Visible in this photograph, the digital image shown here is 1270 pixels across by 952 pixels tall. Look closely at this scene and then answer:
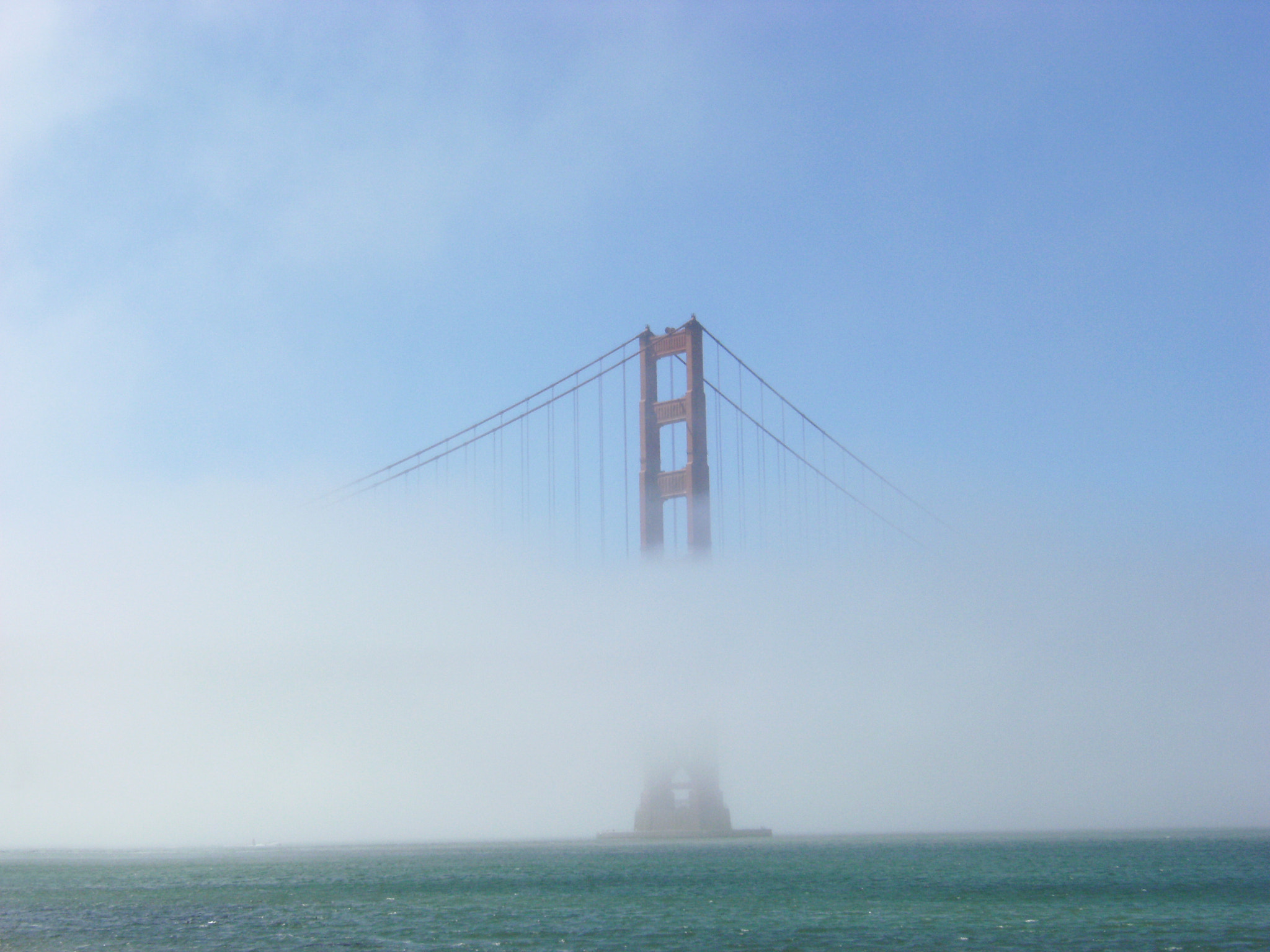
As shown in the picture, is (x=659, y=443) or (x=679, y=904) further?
(x=659, y=443)

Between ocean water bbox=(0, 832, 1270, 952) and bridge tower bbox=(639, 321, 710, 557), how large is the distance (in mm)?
17663

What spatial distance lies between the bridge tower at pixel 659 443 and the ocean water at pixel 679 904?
1766 cm

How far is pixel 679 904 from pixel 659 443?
38.5 metres

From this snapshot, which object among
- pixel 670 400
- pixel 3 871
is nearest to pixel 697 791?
pixel 670 400

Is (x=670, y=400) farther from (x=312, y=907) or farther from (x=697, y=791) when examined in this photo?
(x=312, y=907)

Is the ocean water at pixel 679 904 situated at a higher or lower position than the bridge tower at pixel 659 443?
lower

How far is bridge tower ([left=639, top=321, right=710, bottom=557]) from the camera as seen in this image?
2960 inches

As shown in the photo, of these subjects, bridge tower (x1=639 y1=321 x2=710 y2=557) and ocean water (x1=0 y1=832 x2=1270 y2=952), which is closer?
ocean water (x1=0 y1=832 x2=1270 y2=952)

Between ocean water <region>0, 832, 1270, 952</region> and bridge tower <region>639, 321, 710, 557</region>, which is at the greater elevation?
bridge tower <region>639, 321, 710, 557</region>

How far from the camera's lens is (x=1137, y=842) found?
355ft

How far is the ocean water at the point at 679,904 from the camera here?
33281 mm

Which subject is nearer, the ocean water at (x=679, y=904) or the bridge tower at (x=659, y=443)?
the ocean water at (x=679, y=904)

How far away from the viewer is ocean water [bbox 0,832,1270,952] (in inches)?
1310

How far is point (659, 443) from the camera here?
263 ft
